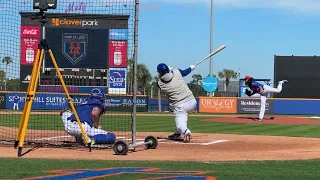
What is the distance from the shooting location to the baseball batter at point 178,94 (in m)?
12.0

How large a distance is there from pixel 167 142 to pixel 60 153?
339 centimetres

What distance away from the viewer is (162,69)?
11.8 m

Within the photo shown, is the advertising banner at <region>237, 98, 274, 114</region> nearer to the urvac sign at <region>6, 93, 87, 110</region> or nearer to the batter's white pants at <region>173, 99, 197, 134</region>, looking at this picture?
the urvac sign at <region>6, 93, 87, 110</region>

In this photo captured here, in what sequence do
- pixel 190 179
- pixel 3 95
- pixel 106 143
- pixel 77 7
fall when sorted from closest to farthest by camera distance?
pixel 190 179, pixel 106 143, pixel 77 7, pixel 3 95

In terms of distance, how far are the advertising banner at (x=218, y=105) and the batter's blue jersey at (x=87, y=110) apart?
30.0m

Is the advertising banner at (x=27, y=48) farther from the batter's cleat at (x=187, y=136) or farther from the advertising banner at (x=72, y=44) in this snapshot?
the batter's cleat at (x=187, y=136)

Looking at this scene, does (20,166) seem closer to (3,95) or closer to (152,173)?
(152,173)

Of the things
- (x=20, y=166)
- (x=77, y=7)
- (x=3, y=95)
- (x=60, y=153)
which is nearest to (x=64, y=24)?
(x=3, y=95)

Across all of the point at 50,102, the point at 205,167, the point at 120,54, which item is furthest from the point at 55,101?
the point at 205,167

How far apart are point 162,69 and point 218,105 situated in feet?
96.7

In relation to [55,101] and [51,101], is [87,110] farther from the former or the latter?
[55,101]

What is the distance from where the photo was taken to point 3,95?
125 ft

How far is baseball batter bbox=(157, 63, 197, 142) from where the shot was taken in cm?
1199

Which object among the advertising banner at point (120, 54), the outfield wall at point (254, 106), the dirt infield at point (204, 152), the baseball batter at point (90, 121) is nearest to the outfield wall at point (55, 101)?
the outfield wall at point (254, 106)
